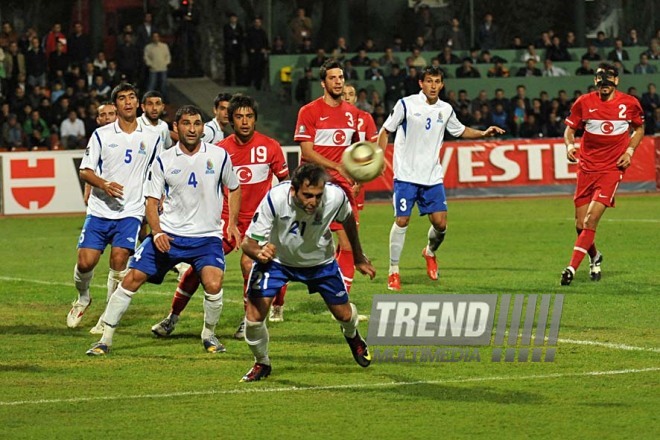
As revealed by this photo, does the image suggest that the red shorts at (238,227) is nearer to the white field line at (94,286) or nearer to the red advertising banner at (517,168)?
the white field line at (94,286)

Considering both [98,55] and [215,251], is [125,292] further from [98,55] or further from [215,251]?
[98,55]

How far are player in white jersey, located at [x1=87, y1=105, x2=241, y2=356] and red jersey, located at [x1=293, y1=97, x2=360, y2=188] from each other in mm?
2186

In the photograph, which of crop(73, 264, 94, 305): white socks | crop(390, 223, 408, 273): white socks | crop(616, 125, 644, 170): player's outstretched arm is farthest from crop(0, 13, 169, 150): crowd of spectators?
crop(73, 264, 94, 305): white socks

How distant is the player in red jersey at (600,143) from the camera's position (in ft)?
50.8

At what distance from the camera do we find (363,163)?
10.0m

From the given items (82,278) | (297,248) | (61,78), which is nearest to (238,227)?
(82,278)

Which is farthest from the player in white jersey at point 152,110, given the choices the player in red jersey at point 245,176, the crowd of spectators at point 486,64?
the crowd of spectators at point 486,64

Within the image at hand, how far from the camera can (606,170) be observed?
15586 mm

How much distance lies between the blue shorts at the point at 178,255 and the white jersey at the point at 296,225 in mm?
1473

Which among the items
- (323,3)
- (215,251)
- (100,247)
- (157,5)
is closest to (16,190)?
(157,5)

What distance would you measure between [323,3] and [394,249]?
24.0 m

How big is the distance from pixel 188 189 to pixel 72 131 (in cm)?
1979

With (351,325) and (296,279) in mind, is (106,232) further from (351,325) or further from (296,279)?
(351,325)

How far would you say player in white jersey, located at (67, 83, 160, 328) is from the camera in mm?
12305
